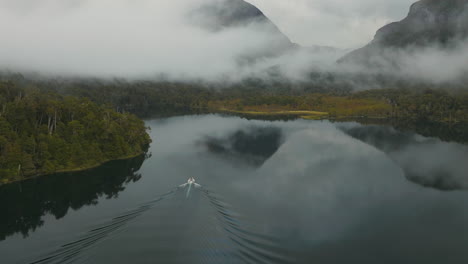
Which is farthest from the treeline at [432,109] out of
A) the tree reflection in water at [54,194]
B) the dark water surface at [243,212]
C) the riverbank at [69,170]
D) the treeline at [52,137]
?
the tree reflection in water at [54,194]

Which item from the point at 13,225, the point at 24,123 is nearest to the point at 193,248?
the point at 13,225

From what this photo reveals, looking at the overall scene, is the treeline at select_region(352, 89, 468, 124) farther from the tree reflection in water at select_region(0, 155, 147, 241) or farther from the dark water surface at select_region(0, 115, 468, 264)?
the tree reflection in water at select_region(0, 155, 147, 241)

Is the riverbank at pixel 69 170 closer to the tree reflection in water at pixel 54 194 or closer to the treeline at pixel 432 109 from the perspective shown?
the tree reflection in water at pixel 54 194

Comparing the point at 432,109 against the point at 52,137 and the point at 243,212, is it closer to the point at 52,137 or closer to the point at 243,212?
the point at 243,212

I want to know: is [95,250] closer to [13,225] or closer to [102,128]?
[13,225]

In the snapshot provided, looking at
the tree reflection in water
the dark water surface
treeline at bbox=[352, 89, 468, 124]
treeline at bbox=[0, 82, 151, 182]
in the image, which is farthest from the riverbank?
treeline at bbox=[352, 89, 468, 124]
